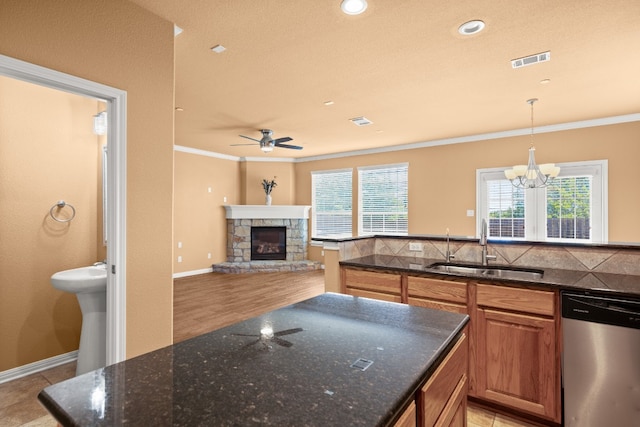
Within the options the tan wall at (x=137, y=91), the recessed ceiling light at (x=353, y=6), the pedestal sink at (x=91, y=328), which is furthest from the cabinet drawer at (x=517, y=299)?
the pedestal sink at (x=91, y=328)

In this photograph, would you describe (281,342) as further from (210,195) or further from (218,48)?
(210,195)

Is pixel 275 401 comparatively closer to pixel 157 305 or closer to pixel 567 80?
pixel 157 305

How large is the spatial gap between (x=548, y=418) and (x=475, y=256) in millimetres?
1209

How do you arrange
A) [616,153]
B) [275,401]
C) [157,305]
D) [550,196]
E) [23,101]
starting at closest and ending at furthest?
[275,401] < [157,305] < [23,101] < [616,153] < [550,196]

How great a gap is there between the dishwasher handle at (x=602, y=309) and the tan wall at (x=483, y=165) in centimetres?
403

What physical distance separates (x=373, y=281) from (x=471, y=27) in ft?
6.96

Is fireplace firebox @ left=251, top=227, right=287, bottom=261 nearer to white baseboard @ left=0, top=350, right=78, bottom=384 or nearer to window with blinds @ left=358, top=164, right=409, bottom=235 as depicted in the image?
window with blinds @ left=358, top=164, right=409, bottom=235

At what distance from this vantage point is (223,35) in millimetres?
2611

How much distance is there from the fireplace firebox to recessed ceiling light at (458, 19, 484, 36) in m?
6.29

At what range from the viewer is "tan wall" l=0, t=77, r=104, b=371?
8.96 feet

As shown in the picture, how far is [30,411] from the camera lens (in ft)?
7.52

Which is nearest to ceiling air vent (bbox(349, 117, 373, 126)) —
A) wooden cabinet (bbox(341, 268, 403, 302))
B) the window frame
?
the window frame

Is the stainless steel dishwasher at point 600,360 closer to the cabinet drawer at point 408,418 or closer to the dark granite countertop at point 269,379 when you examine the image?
the dark granite countertop at point 269,379

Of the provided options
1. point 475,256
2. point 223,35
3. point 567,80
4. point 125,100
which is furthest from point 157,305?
point 567,80
